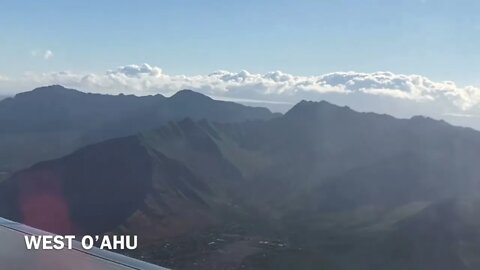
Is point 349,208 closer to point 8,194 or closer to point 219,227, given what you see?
point 219,227

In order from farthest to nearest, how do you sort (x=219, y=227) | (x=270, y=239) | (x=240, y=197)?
(x=240, y=197) → (x=219, y=227) → (x=270, y=239)

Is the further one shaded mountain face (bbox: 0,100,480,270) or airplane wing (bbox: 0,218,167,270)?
shaded mountain face (bbox: 0,100,480,270)

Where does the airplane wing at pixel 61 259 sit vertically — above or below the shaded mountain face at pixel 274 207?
above

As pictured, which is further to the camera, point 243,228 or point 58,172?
point 58,172

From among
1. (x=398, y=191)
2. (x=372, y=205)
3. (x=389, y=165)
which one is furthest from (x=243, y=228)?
(x=389, y=165)

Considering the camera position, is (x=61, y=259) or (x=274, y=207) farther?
(x=274, y=207)
